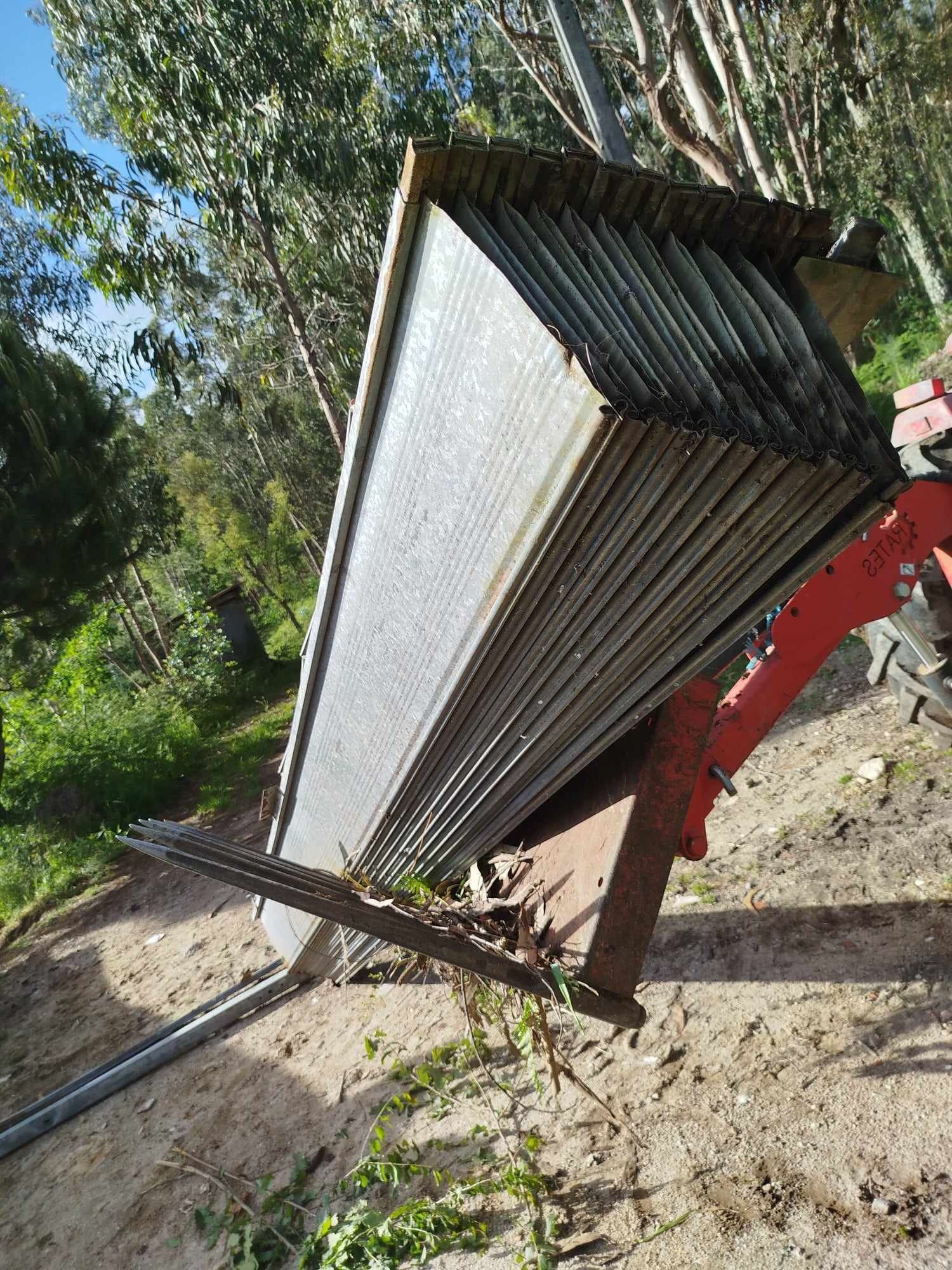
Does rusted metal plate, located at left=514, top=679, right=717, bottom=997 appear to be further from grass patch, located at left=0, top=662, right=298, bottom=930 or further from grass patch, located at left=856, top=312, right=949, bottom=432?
grass patch, located at left=856, top=312, right=949, bottom=432

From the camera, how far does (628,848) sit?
178cm

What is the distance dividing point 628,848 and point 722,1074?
123cm

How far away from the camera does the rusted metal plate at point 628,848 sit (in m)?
1.77

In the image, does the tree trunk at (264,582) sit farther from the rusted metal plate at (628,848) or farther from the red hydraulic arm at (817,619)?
the rusted metal plate at (628,848)

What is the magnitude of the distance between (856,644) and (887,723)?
1.42m

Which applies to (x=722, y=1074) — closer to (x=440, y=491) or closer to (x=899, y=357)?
(x=440, y=491)

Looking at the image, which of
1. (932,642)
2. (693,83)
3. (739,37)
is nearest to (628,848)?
(932,642)

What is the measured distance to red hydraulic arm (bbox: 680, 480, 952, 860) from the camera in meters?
2.17

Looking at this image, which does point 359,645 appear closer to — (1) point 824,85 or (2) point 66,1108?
(2) point 66,1108

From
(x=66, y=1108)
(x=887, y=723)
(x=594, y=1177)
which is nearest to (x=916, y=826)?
(x=887, y=723)

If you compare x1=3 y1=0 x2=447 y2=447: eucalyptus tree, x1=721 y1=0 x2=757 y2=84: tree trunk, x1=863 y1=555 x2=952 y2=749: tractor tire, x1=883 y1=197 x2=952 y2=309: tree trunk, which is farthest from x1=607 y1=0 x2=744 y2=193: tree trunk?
x1=883 y1=197 x2=952 y2=309: tree trunk

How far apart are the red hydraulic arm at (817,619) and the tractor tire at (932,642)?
1.06 metres

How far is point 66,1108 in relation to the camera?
372cm

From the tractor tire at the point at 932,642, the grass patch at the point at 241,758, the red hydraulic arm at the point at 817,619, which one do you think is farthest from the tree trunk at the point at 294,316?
the red hydraulic arm at the point at 817,619
